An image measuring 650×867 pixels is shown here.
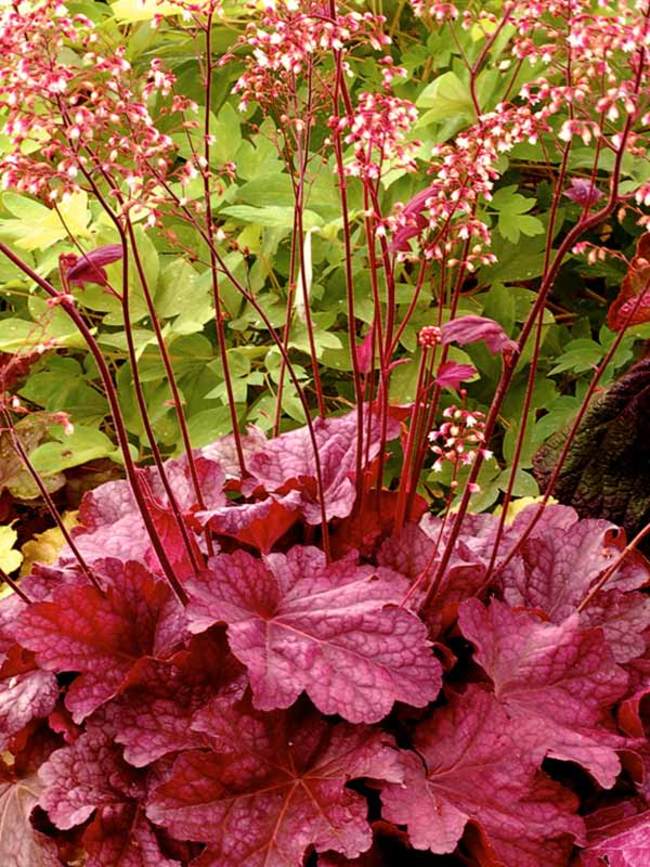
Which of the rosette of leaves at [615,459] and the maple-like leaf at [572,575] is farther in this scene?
the rosette of leaves at [615,459]

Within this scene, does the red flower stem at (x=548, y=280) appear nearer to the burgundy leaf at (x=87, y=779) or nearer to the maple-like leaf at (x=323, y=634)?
the maple-like leaf at (x=323, y=634)

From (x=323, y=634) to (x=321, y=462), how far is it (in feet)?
1.16

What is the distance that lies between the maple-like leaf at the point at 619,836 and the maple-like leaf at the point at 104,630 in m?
0.47

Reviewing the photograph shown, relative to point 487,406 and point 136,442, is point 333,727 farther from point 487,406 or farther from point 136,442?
point 136,442

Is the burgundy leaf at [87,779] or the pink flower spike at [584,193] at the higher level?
the pink flower spike at [584,193]

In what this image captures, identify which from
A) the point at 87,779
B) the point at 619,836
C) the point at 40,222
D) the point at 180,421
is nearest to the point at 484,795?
the point at 619,836

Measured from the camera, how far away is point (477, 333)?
3.22 ft

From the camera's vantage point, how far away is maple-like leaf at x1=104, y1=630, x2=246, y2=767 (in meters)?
1.14

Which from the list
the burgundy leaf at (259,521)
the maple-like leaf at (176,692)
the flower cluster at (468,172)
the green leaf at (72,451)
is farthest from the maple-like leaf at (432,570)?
the green leaf at (72,451)

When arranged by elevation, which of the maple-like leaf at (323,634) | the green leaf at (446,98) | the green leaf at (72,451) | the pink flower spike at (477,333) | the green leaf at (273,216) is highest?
the pink flower spike at (477,333)

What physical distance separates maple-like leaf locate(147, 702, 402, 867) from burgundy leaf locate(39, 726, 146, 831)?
0.08 m

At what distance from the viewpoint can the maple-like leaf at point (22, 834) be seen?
1.13 m

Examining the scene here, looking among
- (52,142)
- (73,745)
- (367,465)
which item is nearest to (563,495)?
(367,465)

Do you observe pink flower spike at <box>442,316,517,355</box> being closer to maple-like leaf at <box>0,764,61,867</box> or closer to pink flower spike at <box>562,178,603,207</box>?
pink flower spike at <box>562,178,603,207</box>
